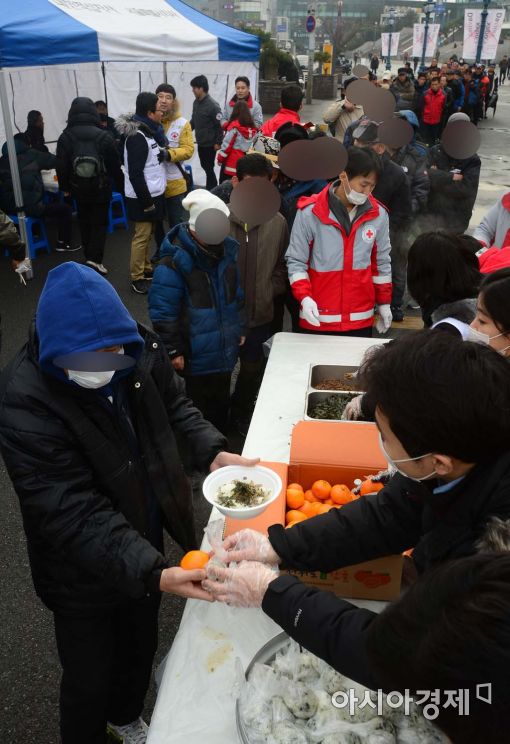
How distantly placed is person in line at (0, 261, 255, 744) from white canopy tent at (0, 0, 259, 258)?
4789 millimetres

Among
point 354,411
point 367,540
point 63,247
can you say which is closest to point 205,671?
point 367,540

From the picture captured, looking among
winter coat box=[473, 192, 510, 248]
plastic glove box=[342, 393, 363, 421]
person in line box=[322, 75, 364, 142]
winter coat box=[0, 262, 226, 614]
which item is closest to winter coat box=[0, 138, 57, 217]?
person in line box=[322, 75, 364, 142]

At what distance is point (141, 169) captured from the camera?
5992 mm

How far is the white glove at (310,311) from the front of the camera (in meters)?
3.44

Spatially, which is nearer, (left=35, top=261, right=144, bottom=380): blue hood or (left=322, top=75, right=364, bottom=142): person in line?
(left=35, top=261, right=144, bottom=380): blue hood

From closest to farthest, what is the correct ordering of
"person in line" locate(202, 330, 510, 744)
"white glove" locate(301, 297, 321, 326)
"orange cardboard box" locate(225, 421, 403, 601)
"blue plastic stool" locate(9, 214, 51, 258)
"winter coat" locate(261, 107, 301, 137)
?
"person in line" locate(202, 330, 510, 744) < "orange cardboard box" locate(225, 421, 403, 601) < "white glove" locate(301, 297, 321, 326) < "winter coat" locate(261, 107, 301, 137) < "blue plastic stool" locate(9, 214, 51, 258)

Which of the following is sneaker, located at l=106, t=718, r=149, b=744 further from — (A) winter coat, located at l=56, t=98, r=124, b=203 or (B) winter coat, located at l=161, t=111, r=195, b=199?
(B) winter coat, located at l=161, t=111, r=195, b=199

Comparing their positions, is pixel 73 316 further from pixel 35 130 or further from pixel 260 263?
pixel 35 130

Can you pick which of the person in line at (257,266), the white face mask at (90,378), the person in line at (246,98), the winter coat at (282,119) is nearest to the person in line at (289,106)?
the winter coat at (282,119)

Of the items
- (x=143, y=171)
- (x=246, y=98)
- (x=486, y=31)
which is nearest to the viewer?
(x=143, y=171)

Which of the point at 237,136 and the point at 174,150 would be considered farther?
the point at 237,136

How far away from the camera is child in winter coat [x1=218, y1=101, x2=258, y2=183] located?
733 cm

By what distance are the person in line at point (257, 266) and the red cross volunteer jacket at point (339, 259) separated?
26cm

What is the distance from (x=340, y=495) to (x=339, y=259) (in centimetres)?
168
